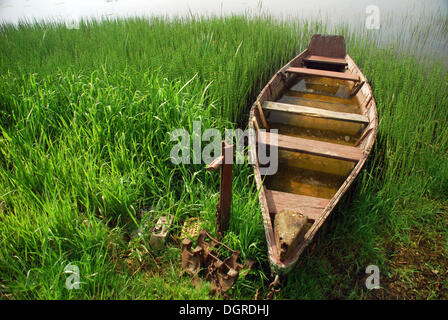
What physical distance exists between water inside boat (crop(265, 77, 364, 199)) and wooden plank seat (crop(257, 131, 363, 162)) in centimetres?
13

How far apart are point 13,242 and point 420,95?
15.8 ft

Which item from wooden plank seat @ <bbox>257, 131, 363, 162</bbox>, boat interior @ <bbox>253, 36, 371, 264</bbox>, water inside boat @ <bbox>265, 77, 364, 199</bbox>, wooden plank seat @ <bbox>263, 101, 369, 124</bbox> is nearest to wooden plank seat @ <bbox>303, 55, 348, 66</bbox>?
boat interior @ <bbox>253, 36, 371, 264</bbox>

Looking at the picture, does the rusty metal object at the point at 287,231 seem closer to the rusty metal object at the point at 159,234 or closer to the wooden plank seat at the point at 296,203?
the wooden plank seat at the point at 296,203

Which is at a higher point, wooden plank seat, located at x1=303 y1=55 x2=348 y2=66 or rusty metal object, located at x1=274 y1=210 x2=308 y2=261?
wooden plank seat, located at x1=303 y1=55 x2=348 y2=66

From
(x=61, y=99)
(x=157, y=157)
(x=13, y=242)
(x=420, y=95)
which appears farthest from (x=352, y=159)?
(x=61, y=99)

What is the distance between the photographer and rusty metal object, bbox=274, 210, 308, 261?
5.27 feet

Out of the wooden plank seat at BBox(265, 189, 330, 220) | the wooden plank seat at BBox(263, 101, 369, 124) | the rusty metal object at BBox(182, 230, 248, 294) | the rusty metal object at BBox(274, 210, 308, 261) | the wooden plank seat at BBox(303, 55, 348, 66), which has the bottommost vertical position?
the rusty metal object at BBox(182, 230, 248, 294)

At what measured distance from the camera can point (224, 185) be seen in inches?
71.0

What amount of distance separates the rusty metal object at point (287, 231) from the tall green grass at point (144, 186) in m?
0.37

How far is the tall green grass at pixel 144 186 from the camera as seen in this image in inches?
75.0

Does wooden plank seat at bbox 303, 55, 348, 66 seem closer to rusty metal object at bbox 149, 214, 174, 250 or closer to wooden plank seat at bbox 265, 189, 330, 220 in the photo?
wooden plank seat at bbox 265, 189, 330, 220

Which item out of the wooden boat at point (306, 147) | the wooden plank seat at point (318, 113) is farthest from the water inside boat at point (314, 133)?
the wooden plank seat at point (318, 113)

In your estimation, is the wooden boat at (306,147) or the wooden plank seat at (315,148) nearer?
the wooden boat at (306,147)
